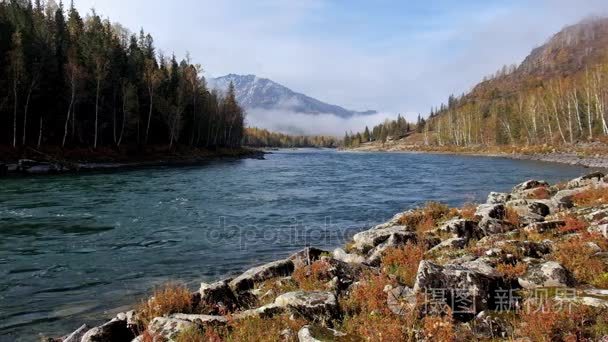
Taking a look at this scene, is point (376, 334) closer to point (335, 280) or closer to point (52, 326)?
point (335, 280)

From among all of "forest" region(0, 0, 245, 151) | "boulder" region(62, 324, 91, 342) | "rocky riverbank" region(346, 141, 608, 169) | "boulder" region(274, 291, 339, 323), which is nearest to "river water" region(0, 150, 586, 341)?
"boulder" region(62, 324, 91, 342)

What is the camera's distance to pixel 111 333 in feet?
29.6

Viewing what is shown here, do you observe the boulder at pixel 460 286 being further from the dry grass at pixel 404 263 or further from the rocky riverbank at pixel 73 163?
the rocky riverbank at pixel 73 163

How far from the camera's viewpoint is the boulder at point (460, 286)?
816cm

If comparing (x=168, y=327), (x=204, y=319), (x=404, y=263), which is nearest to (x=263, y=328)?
(x=204, y=319)

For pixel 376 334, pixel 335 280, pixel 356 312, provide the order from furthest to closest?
pixel 335 280 < pixel 356 312 < pixel 376 334

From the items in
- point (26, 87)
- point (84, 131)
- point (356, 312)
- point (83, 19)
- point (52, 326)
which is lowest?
point (52, 326)

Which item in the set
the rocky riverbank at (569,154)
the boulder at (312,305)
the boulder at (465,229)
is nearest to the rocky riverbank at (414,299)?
the boulder at (312,305)

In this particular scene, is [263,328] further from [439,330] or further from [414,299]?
[439,330]

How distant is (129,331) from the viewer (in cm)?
939

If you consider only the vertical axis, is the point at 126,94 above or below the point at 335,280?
above

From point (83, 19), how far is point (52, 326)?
3793 inches

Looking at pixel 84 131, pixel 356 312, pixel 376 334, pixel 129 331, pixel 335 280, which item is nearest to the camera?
pixel 376 334

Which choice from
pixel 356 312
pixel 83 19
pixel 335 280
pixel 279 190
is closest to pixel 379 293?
pixel 356 312
